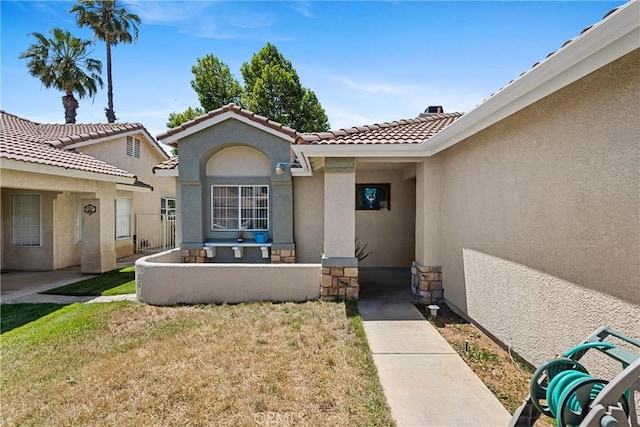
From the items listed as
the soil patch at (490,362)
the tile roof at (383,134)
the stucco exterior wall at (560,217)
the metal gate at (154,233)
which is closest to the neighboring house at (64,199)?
the metal gate at (154,233)

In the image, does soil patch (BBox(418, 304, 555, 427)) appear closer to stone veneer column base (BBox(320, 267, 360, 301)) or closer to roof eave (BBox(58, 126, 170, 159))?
stone veneer column base (BBox(320, 267, 360, 301))

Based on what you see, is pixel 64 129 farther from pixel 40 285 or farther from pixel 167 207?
pixel 40 285

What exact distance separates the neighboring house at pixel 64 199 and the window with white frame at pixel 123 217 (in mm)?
47

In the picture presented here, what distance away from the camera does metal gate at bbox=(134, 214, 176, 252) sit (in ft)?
70.4

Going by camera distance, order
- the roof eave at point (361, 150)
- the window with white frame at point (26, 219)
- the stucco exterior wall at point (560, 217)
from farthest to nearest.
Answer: the window with white frame at point (26, 219), the roof eave at point (361, 150), the stucco exterior wall at point (560, 217)

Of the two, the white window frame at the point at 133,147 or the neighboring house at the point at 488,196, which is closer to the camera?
the neighboring house at the point at 488,196

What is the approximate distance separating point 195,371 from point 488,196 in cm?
705

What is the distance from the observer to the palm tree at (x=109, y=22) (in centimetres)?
3028

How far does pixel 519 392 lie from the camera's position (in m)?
5.27

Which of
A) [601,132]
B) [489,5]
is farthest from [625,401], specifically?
[489,5]

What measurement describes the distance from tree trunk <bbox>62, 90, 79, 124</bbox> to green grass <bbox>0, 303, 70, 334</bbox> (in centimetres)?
2517

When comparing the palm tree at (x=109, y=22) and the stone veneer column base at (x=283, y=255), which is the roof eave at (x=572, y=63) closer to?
the stone veneer column base at (x=283, y=255)

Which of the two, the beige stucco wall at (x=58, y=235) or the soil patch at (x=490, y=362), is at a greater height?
the beige stucco wall at (x=58, y=235)

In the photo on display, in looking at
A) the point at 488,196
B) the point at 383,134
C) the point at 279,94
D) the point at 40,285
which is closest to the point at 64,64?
the point at 279,94
